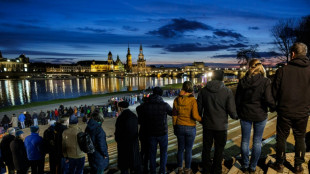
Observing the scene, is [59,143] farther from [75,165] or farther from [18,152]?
[18,152]

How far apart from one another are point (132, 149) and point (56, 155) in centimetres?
201

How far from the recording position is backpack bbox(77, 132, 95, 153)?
3.99m

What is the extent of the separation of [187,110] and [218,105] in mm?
602

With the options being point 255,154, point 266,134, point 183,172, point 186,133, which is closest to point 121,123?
point 186,133

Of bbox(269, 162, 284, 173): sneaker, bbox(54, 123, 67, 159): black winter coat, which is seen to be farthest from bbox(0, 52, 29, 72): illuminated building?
bbox(269, 162, 284, 173): sneaker

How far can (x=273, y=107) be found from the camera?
11.0 ft

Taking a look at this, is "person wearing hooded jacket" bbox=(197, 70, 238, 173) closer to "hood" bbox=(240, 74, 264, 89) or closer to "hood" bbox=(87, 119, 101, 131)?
"hood" bbox=(240, 74, 264, 89)

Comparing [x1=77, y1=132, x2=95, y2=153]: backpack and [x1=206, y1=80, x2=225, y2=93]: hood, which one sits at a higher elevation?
[x1=206, y1=80, x2=225, y2=93]: hood

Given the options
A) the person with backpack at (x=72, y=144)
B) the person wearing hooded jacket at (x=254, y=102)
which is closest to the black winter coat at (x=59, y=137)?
the person with backpack at (x=72, y=144)

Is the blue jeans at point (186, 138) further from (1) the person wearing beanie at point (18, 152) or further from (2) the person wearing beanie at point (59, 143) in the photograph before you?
(1) the person wearing beanie at point (18, 152)

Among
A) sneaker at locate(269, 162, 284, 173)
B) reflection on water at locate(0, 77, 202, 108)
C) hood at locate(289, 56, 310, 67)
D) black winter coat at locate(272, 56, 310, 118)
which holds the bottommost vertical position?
reflection on water at locate(0, 77, 202, 108)

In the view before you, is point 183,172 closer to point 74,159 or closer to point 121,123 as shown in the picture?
point 121,123

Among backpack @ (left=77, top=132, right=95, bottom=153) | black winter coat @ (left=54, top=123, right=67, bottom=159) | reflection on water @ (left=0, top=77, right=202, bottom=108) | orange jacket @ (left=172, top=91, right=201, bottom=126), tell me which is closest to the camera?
orange jacket @ (left=172, top=91, right=201, bottom=126)

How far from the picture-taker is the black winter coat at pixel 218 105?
3467mm
